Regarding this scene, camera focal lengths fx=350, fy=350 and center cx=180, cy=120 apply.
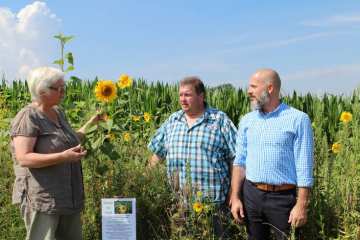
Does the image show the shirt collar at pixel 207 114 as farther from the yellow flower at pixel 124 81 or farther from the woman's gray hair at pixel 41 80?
the yellow flower at pixel 124 81

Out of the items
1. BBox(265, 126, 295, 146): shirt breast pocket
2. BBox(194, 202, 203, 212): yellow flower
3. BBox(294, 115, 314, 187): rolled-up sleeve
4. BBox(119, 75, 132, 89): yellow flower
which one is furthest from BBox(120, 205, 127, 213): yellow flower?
BBox(119, 75, 132, 89): yellow flower

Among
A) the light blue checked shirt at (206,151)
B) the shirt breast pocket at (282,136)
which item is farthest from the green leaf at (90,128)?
the shirt breast pocket at (282,136)

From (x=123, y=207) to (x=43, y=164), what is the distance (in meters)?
0.81

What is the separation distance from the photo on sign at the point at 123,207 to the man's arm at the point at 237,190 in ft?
2.81

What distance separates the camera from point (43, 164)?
96.0 inches

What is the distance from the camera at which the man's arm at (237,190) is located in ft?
9.44

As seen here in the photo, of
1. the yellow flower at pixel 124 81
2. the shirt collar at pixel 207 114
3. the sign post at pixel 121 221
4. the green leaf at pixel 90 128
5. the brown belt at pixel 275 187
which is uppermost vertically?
the yellow flower at pixel 124 81

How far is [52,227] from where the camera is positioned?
2.62 meters

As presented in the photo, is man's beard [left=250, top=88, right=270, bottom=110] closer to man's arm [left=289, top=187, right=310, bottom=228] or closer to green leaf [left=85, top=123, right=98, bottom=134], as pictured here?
man's arm [left=289, top=187, right=310, bottom=228]

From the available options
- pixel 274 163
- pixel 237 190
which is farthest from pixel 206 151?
pixel 274 163

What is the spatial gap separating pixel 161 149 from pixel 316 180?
1456 mm

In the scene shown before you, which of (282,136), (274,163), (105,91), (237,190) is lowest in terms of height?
(237,190)

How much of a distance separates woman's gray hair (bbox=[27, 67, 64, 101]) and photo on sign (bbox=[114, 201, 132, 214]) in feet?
3.49

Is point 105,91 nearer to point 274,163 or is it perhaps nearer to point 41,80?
point 41,80
